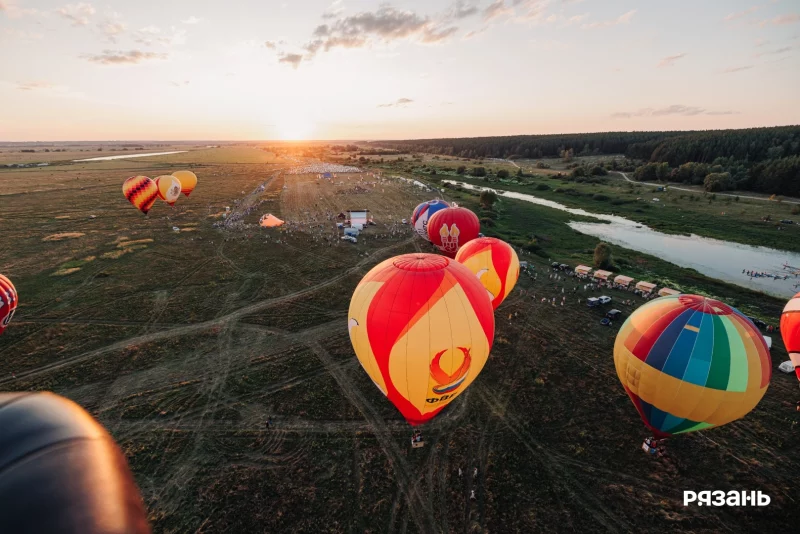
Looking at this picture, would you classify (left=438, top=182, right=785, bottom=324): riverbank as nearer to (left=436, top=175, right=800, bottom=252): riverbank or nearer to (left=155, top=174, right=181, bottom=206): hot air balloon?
(left=436, top=175, right=800, bottom=252): riverbank

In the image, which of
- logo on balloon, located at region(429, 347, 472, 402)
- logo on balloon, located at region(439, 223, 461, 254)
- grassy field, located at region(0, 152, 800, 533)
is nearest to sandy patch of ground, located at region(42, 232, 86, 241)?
grassy field, located at region(0, 152, 800, 533)

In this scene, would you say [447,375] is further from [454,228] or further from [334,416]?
[454,228]

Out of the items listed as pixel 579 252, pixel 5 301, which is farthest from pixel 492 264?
pixel 5 301

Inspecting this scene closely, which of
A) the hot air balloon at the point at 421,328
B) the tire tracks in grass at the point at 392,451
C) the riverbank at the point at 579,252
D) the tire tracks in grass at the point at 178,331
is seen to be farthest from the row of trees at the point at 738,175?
the tire tracks in grass at the point at 392,451

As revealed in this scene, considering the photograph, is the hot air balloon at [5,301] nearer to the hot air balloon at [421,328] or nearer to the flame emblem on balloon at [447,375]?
the hot air balloon at [421,328]

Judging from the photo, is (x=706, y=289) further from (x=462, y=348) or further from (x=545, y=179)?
(x=545, y=179)
